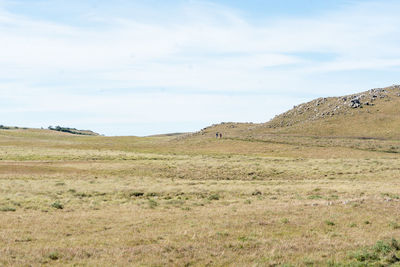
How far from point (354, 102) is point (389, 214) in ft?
494

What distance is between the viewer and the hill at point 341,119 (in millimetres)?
131625

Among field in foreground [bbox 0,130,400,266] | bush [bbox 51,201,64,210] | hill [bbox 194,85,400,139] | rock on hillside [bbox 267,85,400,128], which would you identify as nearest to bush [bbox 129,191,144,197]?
field in foreground [bbox 0,130,400,266]

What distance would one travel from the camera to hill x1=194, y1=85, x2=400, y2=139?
131625 mm

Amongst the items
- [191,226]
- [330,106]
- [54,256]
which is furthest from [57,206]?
[330,106]

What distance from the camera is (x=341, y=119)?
148000mm

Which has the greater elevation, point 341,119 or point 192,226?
point 341,119

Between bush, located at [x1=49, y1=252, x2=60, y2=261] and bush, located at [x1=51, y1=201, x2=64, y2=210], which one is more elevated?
bush, located at [x1=49, y1=252, x2=60, y2=261]

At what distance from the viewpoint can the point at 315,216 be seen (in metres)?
20.6

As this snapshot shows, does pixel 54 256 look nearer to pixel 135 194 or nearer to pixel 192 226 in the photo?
pixel 192 226

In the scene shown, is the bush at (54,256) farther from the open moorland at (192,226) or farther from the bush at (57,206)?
the bush at (57,206)

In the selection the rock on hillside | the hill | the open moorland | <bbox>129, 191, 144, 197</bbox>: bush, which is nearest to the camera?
the open moorland

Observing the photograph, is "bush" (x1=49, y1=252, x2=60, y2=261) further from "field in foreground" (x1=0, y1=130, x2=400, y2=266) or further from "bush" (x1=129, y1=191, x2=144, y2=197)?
"bush" (x1=129, y1=191, x2=144, y2=197)

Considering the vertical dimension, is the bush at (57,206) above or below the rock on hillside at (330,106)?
below

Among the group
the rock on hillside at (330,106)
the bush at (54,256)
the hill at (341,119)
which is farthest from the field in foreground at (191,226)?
the rock on hillside at (330,106)
